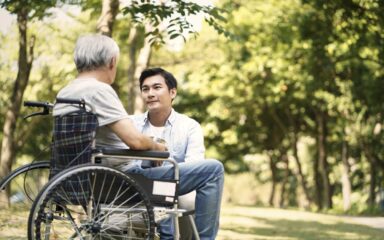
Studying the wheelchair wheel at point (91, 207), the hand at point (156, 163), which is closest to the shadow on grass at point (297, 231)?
the hand at point (156, 163)

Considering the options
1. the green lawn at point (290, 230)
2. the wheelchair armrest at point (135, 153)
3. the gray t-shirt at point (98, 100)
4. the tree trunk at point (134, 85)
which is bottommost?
the green lawn at point (290, 230)

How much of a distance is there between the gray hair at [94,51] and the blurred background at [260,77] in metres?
6.75

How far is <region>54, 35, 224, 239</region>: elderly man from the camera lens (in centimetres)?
425

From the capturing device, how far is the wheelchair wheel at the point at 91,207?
3957 millimetres

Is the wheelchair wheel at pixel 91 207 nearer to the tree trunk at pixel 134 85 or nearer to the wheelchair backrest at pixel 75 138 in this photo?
the wheelchair backrest at pixel 75 138

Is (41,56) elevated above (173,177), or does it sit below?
above

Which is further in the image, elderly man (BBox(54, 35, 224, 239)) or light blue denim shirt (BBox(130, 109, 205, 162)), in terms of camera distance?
light blue denim shirt (BBox(130, 109, 205, 162))

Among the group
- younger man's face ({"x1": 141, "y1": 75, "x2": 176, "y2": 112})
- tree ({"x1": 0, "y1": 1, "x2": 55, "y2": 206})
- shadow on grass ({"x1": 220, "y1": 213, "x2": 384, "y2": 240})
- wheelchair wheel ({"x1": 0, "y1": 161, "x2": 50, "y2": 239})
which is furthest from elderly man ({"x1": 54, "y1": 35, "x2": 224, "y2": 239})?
tree ({"x1": 0, "y1": 1, "x2": 55, "y2": 206})

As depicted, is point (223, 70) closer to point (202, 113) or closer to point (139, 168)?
point (202, 113)

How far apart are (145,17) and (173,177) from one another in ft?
15.1

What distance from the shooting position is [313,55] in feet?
64.1

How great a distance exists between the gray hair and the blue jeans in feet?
2.36

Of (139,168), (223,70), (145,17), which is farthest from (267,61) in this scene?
(139,168)

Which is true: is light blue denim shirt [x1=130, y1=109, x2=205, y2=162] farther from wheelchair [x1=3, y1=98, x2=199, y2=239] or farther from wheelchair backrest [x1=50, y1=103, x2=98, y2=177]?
wheelchair backrest [x1=50, y1=103, x2=98, y2=177]
